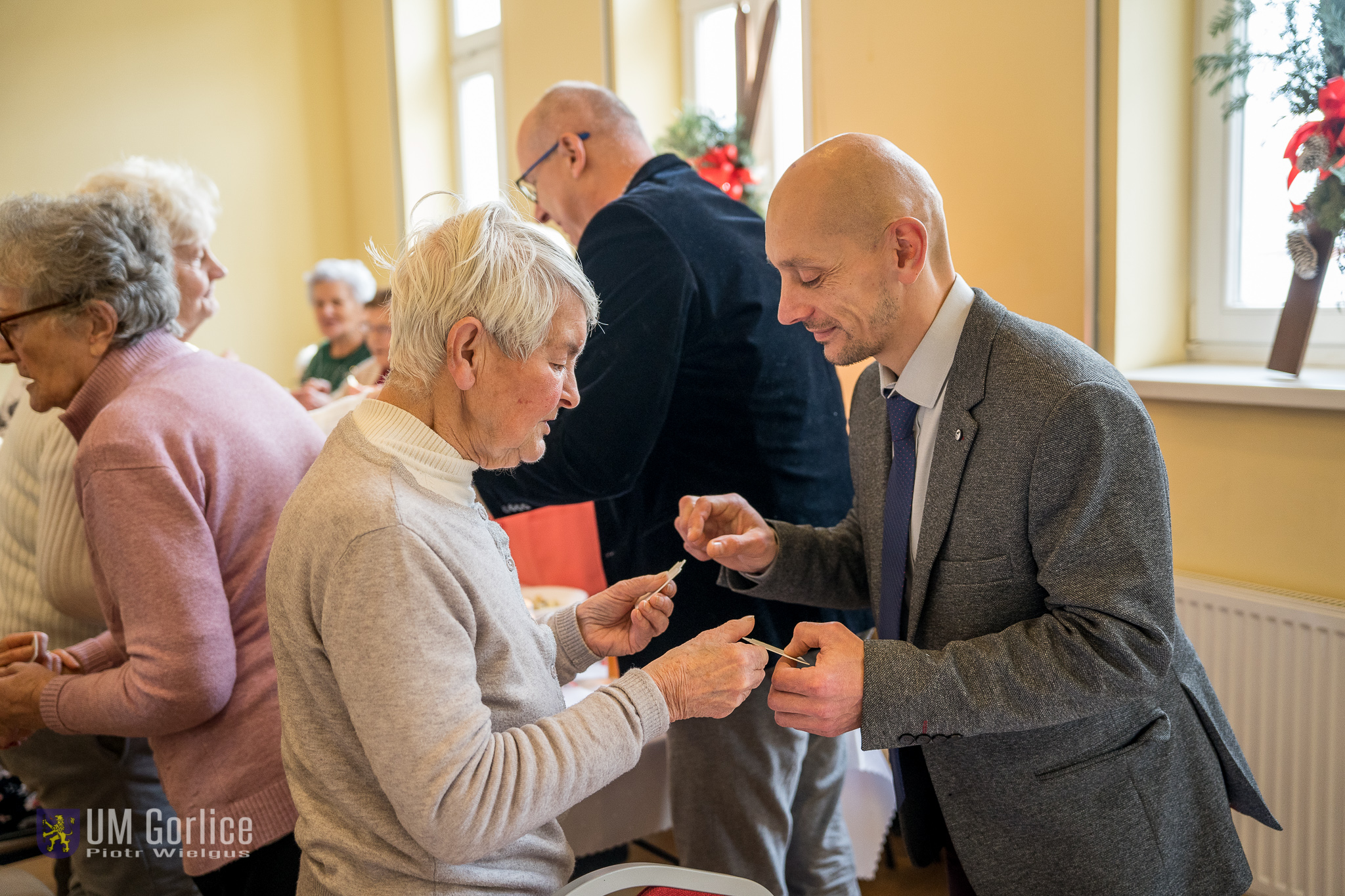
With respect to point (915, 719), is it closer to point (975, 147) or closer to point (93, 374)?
point (93, 374)

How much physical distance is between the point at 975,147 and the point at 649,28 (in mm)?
2052

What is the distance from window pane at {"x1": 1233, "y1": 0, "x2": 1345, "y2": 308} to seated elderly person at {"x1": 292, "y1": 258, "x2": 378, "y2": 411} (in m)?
3.76

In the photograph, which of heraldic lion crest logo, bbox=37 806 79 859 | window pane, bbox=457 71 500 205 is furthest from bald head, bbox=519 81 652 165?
window pane, bbox=457 71 500 205

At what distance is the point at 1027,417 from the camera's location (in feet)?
4.05

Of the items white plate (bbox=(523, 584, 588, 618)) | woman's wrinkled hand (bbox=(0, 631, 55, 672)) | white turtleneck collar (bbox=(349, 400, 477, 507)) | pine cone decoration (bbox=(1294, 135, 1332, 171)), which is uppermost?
pine cone decoration (bbox=(1294, 135, 1332, 171))

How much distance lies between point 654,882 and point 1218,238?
2.22 meters

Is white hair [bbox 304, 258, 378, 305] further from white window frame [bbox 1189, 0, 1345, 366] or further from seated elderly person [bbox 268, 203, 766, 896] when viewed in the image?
seated elderly person [bbox 268, 203, 766, 896]

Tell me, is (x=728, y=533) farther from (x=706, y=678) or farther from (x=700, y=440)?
(x=706, y=678)

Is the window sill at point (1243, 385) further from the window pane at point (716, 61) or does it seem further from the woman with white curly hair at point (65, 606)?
the window pane at point (716, 61)

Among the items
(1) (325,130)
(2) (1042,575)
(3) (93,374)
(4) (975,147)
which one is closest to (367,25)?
(1) (325,130)

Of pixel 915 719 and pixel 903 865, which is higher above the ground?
pixel 915 719

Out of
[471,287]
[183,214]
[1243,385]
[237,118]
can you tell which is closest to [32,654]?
[183,214]

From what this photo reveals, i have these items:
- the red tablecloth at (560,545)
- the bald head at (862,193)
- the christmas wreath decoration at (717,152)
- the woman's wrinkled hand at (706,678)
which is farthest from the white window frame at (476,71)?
the woman's wrinkled hand at (706,678)

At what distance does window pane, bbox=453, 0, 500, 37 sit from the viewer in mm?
5574
